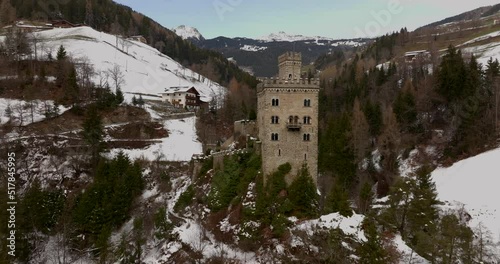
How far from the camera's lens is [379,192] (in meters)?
53.5

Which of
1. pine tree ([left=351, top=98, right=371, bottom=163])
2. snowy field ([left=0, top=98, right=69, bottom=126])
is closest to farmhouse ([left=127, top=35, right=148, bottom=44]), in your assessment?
snowy field ([left=0, top=98, right=69, bottom=126])

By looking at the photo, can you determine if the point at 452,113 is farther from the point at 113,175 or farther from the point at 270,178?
the point at 113,175

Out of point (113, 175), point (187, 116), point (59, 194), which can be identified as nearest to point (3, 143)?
point (59, 194)

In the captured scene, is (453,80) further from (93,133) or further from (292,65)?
(93,133)

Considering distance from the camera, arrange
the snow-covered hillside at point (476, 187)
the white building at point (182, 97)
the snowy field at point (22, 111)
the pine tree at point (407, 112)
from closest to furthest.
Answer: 1. the snow-covered hillside at point (476, 187)
2. the pine tree at point (407, 112)
3. the snowy field at point (22, 111)
4. the white building at point (182, 97)

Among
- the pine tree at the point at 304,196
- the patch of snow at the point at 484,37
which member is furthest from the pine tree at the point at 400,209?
the patch of snow at the point at 484,37

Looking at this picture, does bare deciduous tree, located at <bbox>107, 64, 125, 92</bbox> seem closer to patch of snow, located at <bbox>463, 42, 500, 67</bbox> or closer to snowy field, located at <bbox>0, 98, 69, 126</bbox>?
snowy field, located at <bbox>0, 98, 69, 126</bbox>

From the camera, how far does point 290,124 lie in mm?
45094

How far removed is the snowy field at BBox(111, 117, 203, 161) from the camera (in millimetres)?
67812

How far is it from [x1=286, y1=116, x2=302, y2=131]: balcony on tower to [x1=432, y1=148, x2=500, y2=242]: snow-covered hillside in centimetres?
1787

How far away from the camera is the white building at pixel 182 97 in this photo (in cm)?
10088

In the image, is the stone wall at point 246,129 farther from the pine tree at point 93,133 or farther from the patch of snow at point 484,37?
the patch of snow at point 484,37

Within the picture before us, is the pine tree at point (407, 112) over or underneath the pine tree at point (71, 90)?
underneath

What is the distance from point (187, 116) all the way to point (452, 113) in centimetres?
5658
